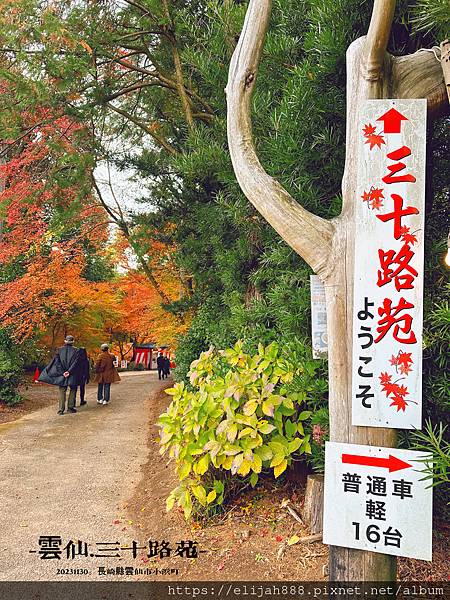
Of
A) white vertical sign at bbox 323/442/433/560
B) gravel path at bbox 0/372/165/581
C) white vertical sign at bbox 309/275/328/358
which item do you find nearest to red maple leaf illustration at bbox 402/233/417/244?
white vertical sign at bbox 309/275/328/358

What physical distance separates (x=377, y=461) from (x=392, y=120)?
5.54 feet

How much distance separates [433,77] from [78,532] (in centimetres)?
391

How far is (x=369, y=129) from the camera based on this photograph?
2332mm

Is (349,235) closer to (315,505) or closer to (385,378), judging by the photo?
(385,378)

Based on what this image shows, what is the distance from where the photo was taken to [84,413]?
8805mm

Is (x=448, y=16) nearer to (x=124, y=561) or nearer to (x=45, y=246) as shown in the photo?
(x=124, y=561)

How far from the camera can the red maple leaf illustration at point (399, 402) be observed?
2.25 metres

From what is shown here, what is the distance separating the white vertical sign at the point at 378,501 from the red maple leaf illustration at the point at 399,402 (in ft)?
0.67

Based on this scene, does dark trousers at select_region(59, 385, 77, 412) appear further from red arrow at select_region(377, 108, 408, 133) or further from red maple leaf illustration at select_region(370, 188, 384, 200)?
red arrow at select_region(377, 108, 408, 133)

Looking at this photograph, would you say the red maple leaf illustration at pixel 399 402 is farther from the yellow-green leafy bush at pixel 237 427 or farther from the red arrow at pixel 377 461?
the yellow-green leafy bush at pixel 237 427

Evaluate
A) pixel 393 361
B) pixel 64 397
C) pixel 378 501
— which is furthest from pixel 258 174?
pixel 64 397

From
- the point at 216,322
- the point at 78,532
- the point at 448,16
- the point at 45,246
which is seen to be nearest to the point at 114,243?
the point at 45,246

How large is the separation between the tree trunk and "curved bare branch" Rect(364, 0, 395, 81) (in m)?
2.47

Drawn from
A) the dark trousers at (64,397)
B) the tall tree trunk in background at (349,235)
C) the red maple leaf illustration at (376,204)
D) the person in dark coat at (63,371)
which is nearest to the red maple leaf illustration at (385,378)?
the tall tree trunk in background at (349,235)
